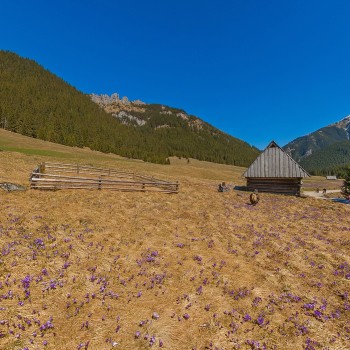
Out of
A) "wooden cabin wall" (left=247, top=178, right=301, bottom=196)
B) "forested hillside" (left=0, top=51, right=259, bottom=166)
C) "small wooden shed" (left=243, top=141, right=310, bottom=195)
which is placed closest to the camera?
"small wooden shed" (left=243, top=141, right=310, bottom=195)

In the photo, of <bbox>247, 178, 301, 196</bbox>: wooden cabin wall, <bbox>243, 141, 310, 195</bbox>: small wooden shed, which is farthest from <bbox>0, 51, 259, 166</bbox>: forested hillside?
<bbox>243, 141, 310, 195</bbox>: small wooden shed

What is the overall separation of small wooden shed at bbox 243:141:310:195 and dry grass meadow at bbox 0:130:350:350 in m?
17.4

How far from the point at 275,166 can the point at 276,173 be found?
46.1 inches

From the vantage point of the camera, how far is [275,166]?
35.3 m

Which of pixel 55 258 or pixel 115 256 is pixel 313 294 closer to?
pixel 115 256

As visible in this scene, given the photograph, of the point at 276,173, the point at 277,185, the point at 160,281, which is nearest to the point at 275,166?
the point at 276,173

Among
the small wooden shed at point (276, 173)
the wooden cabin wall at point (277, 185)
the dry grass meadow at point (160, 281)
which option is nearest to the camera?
the dry grass meadow at point (160, 281)

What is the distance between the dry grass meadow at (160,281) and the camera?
668 cm

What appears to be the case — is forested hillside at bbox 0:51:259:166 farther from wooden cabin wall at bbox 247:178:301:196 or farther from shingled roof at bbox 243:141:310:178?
shingled roof at bbox 243:141:310:178

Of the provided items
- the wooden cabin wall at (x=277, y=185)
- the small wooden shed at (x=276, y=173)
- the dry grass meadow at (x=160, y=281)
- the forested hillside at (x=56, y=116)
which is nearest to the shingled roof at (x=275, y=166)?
the small wooden shed at (x=276, y=173)

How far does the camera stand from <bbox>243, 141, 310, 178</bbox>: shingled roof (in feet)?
111

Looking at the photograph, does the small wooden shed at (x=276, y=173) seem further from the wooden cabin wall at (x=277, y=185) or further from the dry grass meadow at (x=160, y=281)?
the dry grass meadow at (x=160, y=281)

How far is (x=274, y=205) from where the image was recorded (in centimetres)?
2564

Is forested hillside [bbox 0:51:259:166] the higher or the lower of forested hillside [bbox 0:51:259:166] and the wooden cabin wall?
the higher
